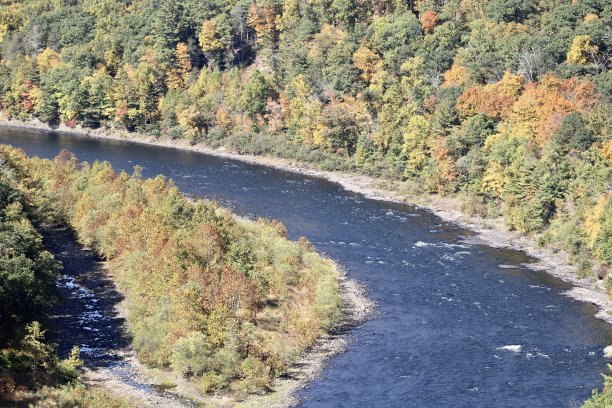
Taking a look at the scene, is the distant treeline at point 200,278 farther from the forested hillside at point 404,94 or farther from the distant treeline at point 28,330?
the forested hillside at point 404,94

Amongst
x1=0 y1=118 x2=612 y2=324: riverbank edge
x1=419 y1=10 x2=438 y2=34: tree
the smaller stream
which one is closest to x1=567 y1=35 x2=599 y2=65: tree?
x1=0 y1=118 x2=612 y2=324: riverbank edge

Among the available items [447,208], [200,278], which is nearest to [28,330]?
[200,278]

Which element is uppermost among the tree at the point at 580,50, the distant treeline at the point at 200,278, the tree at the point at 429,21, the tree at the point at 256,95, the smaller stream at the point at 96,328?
the tree at the point at 429,21

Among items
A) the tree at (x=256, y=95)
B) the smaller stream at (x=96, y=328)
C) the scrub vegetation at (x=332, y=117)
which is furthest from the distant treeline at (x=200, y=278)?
the tree at (x=256, y=95)

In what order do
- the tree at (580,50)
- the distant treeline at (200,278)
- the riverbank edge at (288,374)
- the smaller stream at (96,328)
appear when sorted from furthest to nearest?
the tree at (580,50), the distant treeline at (200,278), the smaller stream at (96,328), the riverbank edge at (288,374)

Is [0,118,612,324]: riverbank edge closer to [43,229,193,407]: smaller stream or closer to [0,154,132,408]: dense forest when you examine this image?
[43,229,193,407]: smaller stream

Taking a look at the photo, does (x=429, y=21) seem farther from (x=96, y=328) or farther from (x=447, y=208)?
(x=96, y=328)

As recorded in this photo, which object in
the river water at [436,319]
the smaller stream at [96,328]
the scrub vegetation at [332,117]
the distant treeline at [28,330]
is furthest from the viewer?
the scrub vegetation at [332,117]
